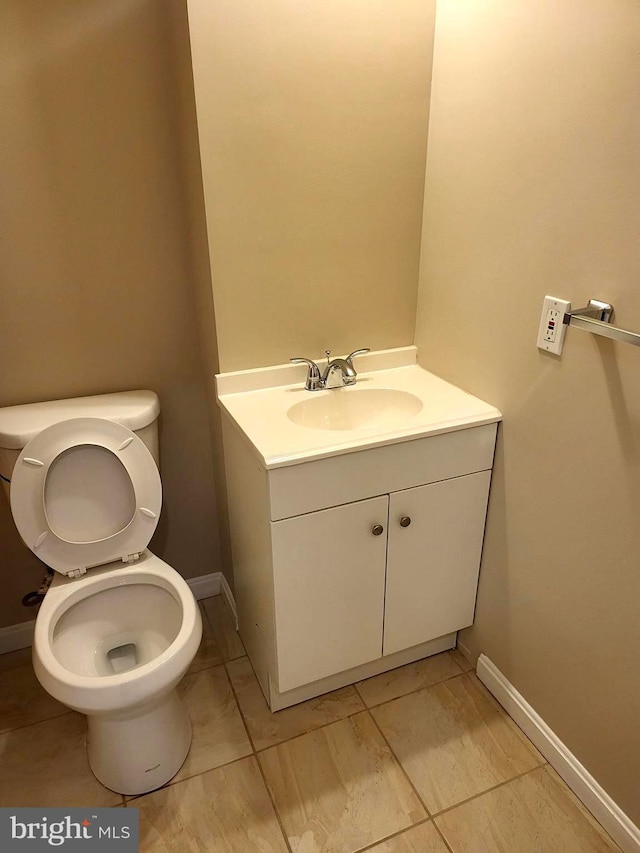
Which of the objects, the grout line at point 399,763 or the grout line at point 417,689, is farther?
the grout line at point 417,689

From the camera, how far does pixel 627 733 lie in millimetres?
1224

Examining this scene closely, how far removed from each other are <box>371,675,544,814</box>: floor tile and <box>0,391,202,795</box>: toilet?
58 cm

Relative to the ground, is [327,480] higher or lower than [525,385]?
lower

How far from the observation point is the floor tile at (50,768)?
140 cm

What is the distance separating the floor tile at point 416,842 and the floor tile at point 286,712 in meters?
0.33

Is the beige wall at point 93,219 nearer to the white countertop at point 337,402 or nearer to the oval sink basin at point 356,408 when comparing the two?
the white countertop at point 337,402

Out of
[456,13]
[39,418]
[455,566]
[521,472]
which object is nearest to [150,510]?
[39,418]

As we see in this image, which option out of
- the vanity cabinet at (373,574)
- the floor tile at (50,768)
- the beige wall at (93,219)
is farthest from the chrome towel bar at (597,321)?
the floor tile at (50,768)

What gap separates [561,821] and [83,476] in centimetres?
141

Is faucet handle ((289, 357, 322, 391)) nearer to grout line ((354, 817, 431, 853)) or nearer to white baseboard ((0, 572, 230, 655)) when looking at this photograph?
white baseboard ((0, 572, 230, 655))

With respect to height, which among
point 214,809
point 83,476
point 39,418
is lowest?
point 214,809

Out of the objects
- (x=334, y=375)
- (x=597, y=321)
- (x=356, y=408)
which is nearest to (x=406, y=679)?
(x=356, y=408)

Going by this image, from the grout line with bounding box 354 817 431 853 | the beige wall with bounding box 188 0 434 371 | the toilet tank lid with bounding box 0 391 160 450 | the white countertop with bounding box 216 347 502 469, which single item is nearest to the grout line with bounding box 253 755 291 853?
the grout line with bounding box 354 817 431 853

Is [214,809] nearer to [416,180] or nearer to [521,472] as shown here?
[521,472]
